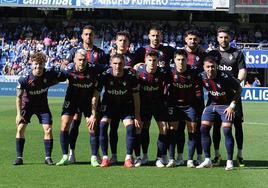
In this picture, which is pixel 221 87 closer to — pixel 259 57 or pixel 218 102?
pixel 218 102

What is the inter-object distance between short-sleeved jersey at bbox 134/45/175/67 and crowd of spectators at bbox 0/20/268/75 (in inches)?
1074

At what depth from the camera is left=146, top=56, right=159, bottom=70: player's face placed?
10.0m

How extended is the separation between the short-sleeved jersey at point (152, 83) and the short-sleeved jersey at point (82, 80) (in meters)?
0.73

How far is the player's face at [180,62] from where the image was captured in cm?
1002

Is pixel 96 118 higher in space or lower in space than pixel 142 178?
higher

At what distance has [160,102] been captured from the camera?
1038 centimetres

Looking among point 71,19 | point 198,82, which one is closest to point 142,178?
point 198,82

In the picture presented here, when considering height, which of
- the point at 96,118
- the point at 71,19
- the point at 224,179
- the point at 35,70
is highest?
the point at 71,19

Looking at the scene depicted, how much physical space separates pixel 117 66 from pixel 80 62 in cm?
61

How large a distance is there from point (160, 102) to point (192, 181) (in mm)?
2037

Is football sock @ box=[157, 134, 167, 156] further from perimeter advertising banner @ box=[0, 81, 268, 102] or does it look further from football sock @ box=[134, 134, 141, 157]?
perimeter advertising banner @ box=[0, 81, 268, 102]

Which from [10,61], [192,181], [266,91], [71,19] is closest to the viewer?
[192,181]

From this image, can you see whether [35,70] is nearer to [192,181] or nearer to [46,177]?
[46,177]

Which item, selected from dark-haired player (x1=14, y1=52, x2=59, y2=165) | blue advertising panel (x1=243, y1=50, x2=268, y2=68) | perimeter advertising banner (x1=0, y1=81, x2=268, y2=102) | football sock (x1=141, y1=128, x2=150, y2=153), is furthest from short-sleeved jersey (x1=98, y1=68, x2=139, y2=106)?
blue advertising panel (x1=243, y1=50, x2=268, y2=68)
